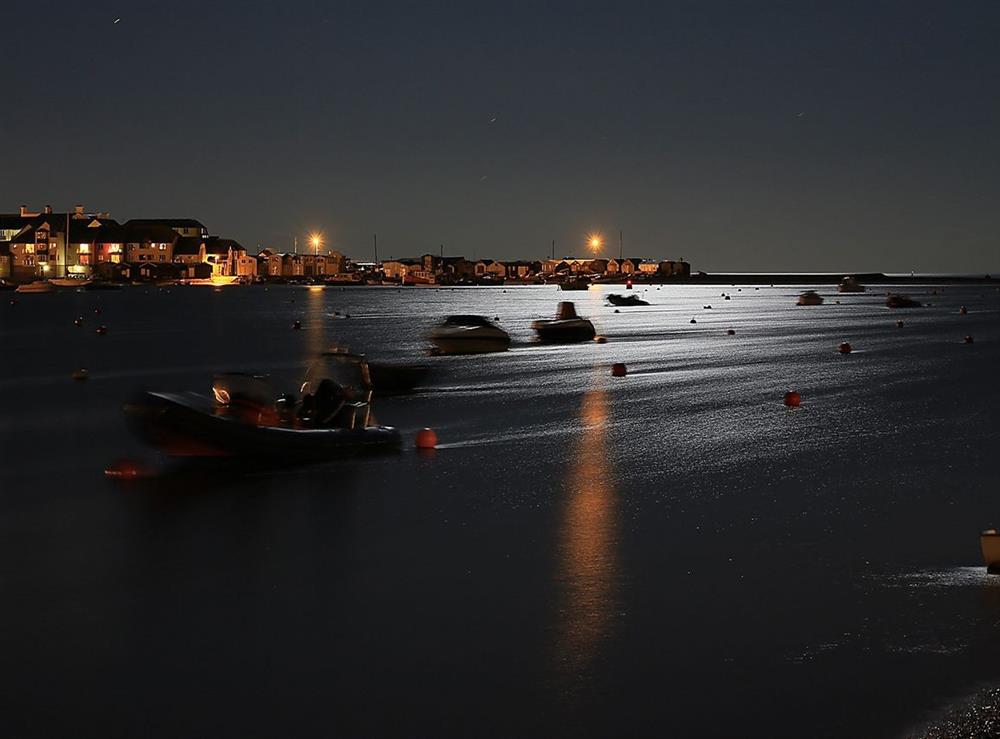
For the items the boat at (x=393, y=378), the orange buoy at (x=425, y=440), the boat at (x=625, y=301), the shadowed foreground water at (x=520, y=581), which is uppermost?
the boat at (x=625, y=301)

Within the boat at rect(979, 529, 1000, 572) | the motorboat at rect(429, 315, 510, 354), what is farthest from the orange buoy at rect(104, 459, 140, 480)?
the motorboat at rect(429, 315, 510, 354)

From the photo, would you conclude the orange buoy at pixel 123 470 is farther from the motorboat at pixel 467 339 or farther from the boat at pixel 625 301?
the boat at pixel 625 301

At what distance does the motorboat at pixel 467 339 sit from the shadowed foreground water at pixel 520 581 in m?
24.5

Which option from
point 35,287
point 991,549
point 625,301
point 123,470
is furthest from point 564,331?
point 35,287

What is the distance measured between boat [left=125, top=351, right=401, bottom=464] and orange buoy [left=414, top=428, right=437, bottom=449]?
66 cm

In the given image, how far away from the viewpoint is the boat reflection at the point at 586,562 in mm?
11344

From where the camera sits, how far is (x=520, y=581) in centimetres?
1360

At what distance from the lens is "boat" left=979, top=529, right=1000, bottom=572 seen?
13523mm

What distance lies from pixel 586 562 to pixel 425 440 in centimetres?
975

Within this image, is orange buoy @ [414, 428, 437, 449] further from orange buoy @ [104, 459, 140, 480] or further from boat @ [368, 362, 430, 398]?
boat @ [368, 362, 430, 398]

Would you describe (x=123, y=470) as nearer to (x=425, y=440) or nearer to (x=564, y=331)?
(x=425, y=440)

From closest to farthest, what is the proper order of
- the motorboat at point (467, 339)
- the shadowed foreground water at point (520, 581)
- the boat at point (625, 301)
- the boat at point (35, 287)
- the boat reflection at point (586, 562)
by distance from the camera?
the shadowed foreground water at point (520, 581)
the boat reflection at point (586, 562)
the motorboat at point (467, 339)
the boat at point (625, 301)
the boat at point (35, 287)

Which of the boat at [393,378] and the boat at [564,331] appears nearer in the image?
the boat at [393,378]

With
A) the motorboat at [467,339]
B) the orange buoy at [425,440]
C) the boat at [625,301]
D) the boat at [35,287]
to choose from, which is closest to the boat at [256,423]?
the orange buoy at [425,440]
